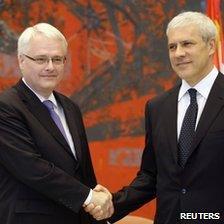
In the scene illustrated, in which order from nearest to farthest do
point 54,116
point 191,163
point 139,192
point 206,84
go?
1. point 191,163
2. point 206,84
3. point 54,116
4. point 139,192

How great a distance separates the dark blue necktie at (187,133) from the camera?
7.47ft

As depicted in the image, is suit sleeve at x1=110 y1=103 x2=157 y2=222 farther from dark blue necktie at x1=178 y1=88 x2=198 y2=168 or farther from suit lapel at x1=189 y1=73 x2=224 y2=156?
suit lapel at x1=189 y1=73 x2=224 y2=156

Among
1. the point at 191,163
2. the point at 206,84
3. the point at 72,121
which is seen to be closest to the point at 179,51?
the point at 206,84

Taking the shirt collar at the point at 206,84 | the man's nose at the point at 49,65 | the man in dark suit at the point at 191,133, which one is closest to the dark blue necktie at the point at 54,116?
the man's nose at the point at 49,65

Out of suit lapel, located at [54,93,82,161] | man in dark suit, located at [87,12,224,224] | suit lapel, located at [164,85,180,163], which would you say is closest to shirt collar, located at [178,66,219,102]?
man in dark suit, located at [87,12,224,224]

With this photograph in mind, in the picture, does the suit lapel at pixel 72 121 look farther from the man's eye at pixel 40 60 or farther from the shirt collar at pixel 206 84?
the shirt collar at pixel 206 84

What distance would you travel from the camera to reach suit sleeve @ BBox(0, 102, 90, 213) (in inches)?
89.1

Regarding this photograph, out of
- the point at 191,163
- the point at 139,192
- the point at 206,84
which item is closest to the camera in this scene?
the point at 191,163

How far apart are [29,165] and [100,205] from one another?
0.44 metres

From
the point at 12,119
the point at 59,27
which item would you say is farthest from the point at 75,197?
the point at 59,27

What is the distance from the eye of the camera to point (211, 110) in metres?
2.26

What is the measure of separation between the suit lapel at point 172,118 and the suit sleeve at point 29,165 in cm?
48

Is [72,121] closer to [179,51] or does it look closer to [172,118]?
[172,118]

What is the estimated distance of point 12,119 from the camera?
7.54 feet
